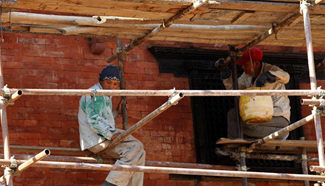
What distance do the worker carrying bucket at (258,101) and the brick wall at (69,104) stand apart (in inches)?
28.9

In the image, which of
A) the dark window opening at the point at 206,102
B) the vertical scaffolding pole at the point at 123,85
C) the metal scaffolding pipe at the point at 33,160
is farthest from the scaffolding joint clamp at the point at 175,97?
the dark window opening at the point at 206,102

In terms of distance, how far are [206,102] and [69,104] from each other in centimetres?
200

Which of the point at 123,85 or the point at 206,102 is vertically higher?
the point at 123,85

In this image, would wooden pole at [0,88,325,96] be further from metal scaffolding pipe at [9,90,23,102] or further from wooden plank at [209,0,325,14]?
wooden plank at [209,0,325,14]

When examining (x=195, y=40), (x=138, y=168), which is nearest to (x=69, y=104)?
(x=195, y=40)

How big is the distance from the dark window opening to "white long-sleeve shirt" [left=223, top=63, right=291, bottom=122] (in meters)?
0.57

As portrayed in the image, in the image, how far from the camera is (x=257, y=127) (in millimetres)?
13867

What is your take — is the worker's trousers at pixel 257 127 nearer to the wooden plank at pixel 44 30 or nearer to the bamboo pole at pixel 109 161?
the bamboo pole at pixel 109 161

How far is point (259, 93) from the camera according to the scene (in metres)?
11.7

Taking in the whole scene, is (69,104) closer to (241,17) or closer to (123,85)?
(123,85)

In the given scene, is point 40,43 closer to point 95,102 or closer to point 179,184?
point 95,102

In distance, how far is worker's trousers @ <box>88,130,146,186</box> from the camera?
40.4 ft

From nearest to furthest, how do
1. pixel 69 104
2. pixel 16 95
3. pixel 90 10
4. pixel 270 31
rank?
pixel 16 95 → pixel 90 10 → pixel 270 31 → pixel 69 104

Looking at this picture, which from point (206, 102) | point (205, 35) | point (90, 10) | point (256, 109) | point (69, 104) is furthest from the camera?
point (206, 102)
